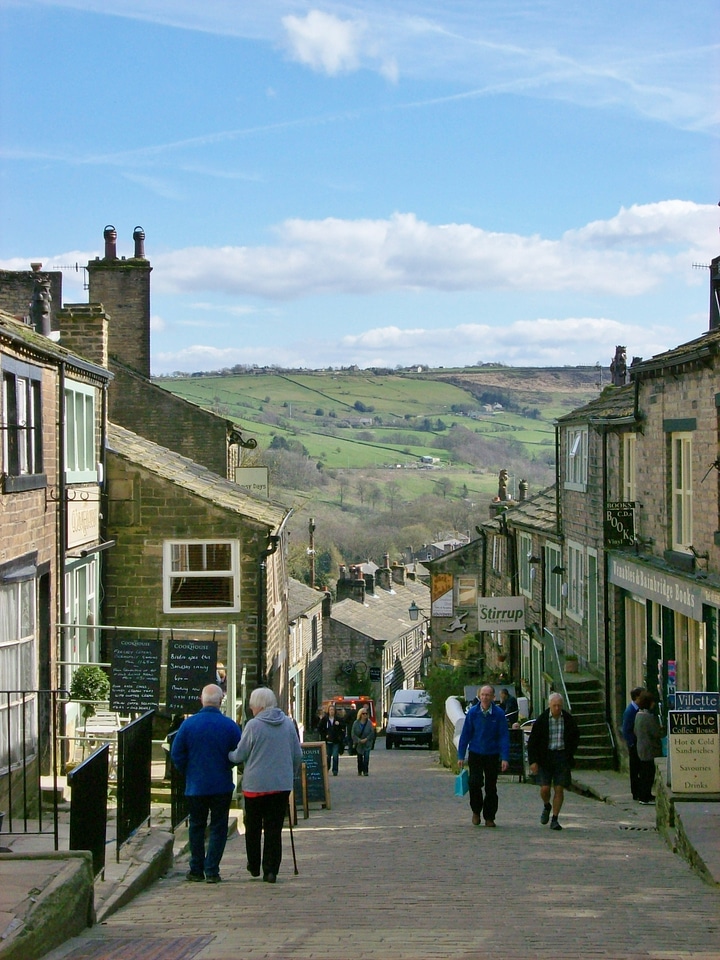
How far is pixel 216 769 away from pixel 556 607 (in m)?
18.1

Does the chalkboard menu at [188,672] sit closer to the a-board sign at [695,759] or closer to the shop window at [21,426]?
the shop window at [21,426]

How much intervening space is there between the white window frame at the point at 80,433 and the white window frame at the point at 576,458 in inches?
401

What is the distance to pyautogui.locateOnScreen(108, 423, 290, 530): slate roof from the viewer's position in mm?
19469

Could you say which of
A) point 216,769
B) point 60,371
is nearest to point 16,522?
point 60,371

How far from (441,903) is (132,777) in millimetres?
2728

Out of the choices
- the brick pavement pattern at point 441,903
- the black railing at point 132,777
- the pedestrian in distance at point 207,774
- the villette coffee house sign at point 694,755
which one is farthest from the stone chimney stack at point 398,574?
the pedestrian in distance at point 207,774

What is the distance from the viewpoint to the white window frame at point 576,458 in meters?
23.5

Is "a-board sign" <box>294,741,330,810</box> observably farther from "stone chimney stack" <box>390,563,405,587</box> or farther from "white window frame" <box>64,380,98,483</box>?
"stone chimney stack" <box>390,563,405,587</box>

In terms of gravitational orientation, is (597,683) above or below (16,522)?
below

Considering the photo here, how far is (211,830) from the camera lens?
9.38 metres

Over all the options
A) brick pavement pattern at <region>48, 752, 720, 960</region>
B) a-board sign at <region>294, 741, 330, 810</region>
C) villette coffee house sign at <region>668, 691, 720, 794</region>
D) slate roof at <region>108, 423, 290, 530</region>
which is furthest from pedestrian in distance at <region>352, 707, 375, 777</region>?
villette coffee house sign at <region>668, 691, 720, 794</region>

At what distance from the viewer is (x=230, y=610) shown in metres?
19.6

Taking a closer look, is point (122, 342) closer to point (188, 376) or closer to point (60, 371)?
point (60, 371)

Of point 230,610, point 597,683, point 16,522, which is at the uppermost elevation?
point 16,522
